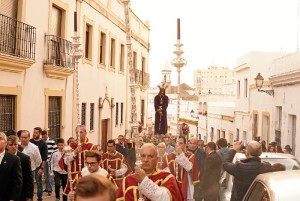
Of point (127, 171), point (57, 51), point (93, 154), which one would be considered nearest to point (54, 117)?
point (57, 51)

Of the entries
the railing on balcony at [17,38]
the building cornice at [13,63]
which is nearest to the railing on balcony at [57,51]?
the railing on balcony at [17,38]

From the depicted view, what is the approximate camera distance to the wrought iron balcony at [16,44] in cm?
1202

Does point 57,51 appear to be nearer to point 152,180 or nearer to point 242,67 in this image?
point 152,180

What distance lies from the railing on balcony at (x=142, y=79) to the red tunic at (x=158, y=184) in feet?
75.0

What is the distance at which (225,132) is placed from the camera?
105 ft

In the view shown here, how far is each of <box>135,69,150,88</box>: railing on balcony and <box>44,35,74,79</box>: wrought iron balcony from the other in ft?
39.9

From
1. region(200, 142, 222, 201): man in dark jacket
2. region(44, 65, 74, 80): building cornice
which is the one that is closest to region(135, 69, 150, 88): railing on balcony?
region(44, 65, 74, 80): building cornice

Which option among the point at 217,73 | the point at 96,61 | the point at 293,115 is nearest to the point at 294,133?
the point at 293,115

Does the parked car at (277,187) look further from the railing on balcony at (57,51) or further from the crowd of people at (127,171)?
the railing on balcony at (57,51)

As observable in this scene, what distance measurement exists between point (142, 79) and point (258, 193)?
25.8 metres

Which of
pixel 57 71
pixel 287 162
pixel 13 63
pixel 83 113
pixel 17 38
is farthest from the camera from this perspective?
pixel 83 113

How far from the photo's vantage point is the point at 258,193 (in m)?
4.71

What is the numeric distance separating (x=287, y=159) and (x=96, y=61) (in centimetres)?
1295

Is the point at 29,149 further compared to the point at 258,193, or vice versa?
the point at 29,149
